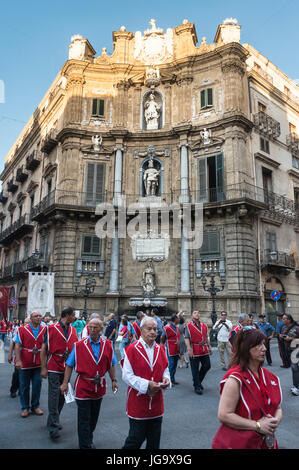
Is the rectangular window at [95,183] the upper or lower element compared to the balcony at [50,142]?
lower

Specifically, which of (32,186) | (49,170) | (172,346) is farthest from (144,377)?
(32,186)

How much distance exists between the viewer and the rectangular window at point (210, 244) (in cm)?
2011

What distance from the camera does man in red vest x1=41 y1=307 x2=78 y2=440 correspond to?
5273mm

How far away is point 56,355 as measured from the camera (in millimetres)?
5441

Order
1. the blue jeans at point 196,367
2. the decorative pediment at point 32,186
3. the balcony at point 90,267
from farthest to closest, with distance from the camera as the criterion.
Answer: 1. the decorative pediment at point 32,186
2. the balcony at point 90,267
3. the blue jeans at point 196,367

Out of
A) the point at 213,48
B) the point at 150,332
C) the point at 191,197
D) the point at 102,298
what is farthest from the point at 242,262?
the point at 150,332

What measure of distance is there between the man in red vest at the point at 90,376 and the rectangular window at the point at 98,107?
2144 cm

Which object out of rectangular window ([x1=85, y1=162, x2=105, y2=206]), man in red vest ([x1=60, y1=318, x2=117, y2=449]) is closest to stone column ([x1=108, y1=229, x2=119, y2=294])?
rectangular window ([x1=85, y1=162, x2=105, y2=206])

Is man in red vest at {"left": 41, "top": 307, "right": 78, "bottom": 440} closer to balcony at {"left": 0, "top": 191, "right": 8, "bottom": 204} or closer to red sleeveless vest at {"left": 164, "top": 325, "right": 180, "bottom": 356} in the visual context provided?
red sleeveless vest at {"left": 164, "top": 325, "right": 180, "bottom": 356}

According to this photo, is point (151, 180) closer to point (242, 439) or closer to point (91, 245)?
point (91, 245)

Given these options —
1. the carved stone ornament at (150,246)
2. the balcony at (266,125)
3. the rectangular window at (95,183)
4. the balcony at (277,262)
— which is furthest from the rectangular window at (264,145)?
the rectangular window at (95,183)

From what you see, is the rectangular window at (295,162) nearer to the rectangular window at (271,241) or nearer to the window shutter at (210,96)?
the rectangular window at (271,241)

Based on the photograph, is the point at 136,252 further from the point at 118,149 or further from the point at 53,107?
the point at 53,107

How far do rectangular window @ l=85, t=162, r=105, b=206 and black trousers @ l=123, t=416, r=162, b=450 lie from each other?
19.3m
